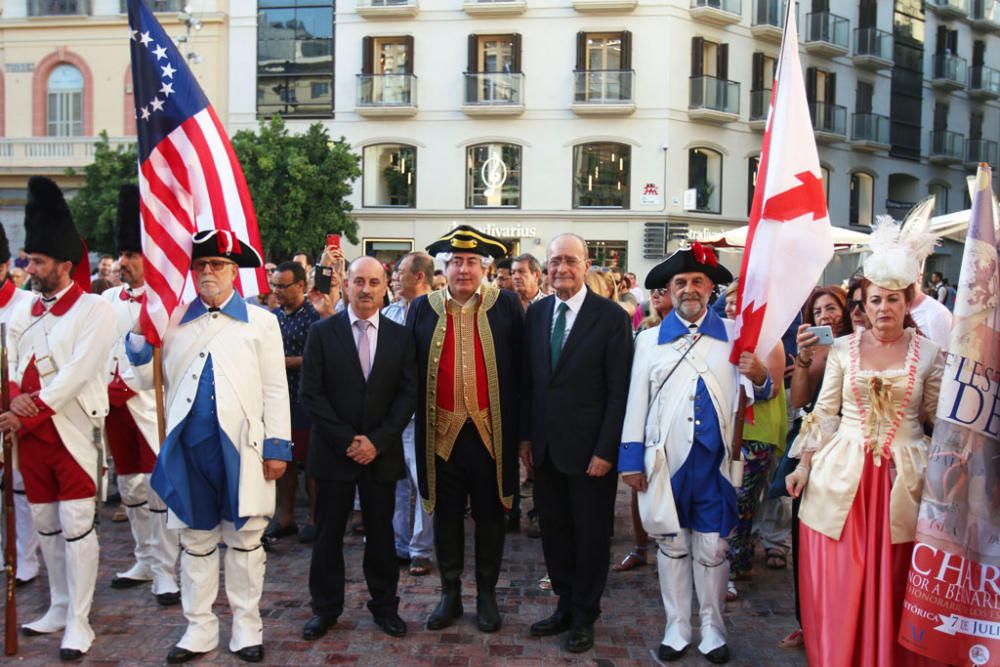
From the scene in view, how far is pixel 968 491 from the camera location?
12.1 feet

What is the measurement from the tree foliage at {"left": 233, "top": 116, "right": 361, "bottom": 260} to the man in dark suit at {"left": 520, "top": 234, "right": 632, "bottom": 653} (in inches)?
733

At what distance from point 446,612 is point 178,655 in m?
1.54

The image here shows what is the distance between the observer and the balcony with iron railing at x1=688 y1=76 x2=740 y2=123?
27.2 metres

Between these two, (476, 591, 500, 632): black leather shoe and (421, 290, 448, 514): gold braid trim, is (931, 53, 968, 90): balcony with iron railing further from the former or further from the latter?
(476, 591, 500, 632): black leather shoe

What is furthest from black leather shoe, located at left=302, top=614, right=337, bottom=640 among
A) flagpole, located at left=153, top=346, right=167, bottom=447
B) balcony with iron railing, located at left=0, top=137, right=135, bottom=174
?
balcony with iron railing, located at left=0, top=137, right=135, bottom=174

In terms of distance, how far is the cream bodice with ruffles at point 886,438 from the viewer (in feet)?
13.2

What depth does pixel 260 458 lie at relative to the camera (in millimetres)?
4707

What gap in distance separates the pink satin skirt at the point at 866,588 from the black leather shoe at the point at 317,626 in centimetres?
272

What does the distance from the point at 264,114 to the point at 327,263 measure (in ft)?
74.7

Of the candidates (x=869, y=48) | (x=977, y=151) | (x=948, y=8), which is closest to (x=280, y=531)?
(x=869, y=48)

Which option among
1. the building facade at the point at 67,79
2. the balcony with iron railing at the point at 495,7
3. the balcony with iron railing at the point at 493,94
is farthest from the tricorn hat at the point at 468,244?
the building facade at the point at 67,79

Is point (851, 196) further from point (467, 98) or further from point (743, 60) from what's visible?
point (467, 98)

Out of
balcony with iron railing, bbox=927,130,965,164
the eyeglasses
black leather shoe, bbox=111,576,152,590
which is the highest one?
balcony with iron railing, bbox=927,130,965,164

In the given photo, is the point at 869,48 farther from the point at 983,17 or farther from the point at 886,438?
the point at 886,438
